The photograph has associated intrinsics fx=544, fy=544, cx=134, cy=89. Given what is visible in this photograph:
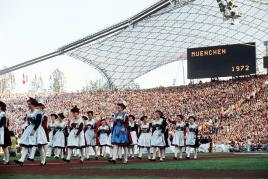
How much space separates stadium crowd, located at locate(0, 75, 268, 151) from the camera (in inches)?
1767

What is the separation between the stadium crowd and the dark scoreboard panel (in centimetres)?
175

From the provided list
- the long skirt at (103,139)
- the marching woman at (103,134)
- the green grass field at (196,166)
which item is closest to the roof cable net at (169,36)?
the marching woman at (103,134)

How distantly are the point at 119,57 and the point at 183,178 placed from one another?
56611 mm

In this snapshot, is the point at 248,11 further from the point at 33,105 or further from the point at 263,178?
the point at 263,178

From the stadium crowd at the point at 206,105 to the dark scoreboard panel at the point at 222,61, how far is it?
5.74 feet

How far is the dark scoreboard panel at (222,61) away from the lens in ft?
175

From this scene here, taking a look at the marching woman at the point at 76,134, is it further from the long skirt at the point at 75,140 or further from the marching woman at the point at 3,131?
the marching woman at the point at 3,131

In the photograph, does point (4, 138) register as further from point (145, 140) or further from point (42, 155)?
point (145, 140)

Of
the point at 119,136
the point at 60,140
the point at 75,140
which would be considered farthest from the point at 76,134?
the point at 60,140

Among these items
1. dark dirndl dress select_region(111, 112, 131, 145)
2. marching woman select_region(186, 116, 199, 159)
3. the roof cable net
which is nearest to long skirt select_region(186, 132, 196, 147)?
marching woman select_region(186, 116, 199, 159)

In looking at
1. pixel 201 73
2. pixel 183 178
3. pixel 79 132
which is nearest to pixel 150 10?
pixel 201 73

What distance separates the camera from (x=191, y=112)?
174ft

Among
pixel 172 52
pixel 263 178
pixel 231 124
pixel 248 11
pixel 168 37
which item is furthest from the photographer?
pixel 172 52

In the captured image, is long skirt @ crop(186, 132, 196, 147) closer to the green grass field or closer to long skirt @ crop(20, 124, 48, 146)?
the green grass field
